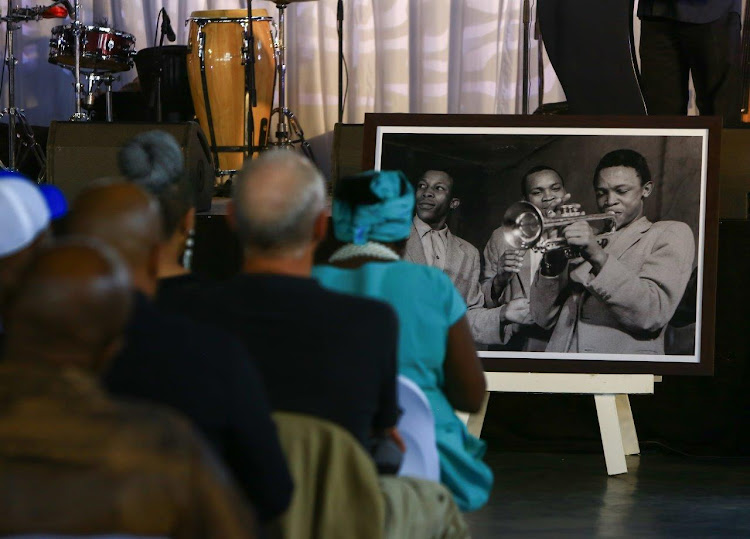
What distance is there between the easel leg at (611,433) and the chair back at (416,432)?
1782mm

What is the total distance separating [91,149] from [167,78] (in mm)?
2629

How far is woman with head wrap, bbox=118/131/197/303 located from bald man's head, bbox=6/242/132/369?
3.18ft

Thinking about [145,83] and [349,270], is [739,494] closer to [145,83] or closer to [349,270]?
[349,270]

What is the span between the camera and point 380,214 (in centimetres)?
227

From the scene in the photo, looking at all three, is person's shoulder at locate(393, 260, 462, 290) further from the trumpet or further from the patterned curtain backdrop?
the patterned curtain backdrop

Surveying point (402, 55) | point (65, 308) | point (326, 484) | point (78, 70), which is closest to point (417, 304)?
point (326, 484)

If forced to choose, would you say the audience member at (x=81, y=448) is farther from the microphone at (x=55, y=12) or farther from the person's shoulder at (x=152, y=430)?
the microphone at (x=55, y=12)

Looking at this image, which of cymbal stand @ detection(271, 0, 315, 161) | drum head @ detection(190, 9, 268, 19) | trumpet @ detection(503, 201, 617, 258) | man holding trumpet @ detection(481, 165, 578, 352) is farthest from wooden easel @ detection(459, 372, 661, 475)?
drum head @ detection(190, 9, 268, 19)

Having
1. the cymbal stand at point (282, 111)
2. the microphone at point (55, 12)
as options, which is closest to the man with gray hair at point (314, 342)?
the cymbal stand at point (282, 111)

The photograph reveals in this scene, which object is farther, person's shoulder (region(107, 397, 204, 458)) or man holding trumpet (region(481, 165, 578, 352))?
man holding trumpet (region(481, 165, 578, 352))

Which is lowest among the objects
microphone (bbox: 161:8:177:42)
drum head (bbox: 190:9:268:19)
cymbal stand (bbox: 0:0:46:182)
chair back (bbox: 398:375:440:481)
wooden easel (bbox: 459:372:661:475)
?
wooden easel (bbox: 459:372:661:475)

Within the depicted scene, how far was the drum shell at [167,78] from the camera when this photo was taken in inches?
258

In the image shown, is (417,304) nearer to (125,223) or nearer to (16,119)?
(125,223)

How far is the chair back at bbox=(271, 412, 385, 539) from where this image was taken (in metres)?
1.50
